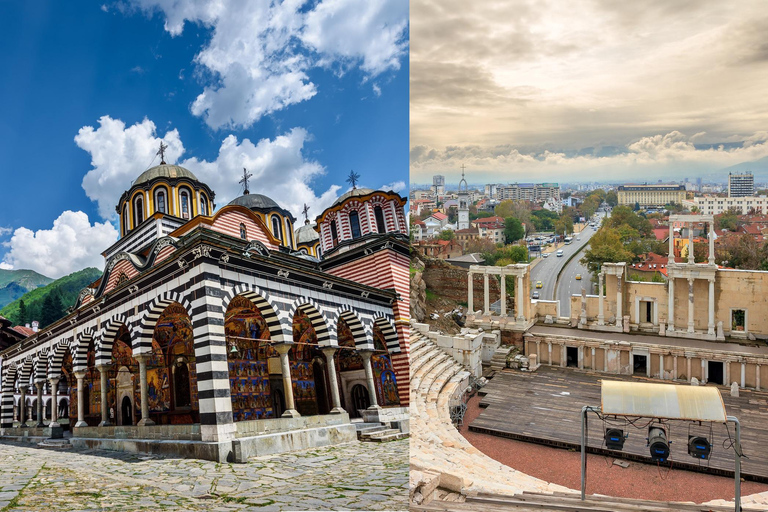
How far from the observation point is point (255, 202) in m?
12.2

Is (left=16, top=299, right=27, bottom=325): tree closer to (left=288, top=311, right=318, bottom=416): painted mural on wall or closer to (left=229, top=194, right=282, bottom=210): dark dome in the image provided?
(left=288, top=311, right=318, bottom=416): painted mural on wall

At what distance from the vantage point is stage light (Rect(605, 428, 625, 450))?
4.20 metres

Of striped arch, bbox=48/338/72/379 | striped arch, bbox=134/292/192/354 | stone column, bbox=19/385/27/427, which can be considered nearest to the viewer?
striped arch, bbox=134/292/192/354

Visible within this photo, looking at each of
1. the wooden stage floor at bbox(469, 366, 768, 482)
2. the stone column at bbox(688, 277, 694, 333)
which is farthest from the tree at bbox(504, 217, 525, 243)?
the wooden stage floor at bbox(469, 366, 768, 482)

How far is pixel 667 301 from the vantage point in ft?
31.2

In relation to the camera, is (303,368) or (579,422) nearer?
(579,422)

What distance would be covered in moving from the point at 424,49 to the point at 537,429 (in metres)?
6.78

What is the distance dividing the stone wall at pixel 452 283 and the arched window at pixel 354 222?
2118 mm

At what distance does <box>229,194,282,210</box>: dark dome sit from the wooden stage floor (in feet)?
22.4

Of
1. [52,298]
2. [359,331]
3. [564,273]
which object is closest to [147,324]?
[52,298]

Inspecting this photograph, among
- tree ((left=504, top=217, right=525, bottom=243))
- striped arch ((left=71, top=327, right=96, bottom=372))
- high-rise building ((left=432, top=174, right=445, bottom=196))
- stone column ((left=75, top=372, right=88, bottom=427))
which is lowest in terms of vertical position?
stone column ((left=75, top=372, right=88, bottom=427))

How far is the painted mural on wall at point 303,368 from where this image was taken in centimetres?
980

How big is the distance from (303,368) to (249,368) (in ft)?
3.94

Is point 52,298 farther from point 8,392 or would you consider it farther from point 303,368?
point 8,392
